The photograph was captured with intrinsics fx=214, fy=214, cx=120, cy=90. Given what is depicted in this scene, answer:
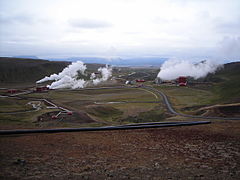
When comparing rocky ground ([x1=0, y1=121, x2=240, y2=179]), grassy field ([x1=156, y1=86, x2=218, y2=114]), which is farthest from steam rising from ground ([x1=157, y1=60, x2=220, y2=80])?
rocky ground ([x1=0, y1=121, x2=240, y2=179])

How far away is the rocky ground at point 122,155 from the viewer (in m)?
15.3

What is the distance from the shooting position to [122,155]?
63.4ft

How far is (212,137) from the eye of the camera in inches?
1000

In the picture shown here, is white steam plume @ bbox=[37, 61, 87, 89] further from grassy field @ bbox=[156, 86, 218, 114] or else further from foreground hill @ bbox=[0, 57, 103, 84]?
grassy field @ bbox=[156, 86, 218, 114]

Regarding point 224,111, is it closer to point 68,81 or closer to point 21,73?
point 68,81

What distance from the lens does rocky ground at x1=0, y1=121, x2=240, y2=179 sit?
1534 cm

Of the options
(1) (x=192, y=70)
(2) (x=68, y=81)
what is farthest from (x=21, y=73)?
(1) (x=192, y=70)

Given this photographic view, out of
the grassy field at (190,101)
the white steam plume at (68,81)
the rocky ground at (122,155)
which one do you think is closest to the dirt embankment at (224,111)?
the grassy field at (190,101)

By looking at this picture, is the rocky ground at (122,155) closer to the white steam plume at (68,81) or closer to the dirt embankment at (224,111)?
the dirt embankment at (224,111)

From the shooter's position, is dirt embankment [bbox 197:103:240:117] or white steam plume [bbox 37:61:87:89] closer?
dirt embankment [bbox 197:103:240:117]

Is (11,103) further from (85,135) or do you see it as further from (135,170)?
(135,170)

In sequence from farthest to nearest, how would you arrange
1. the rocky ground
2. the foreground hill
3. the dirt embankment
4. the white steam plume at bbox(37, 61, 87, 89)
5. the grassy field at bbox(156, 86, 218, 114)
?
the foreground hill, the white steam plume at bbox(37, 61, 87, 89), the grassy field at bbox(156, 86, 218, 114), the dirt embankment, the rocky ground

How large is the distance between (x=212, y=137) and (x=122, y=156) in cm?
1247

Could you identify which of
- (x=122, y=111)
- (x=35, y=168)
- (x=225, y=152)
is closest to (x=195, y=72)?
(x=122, y=111)
